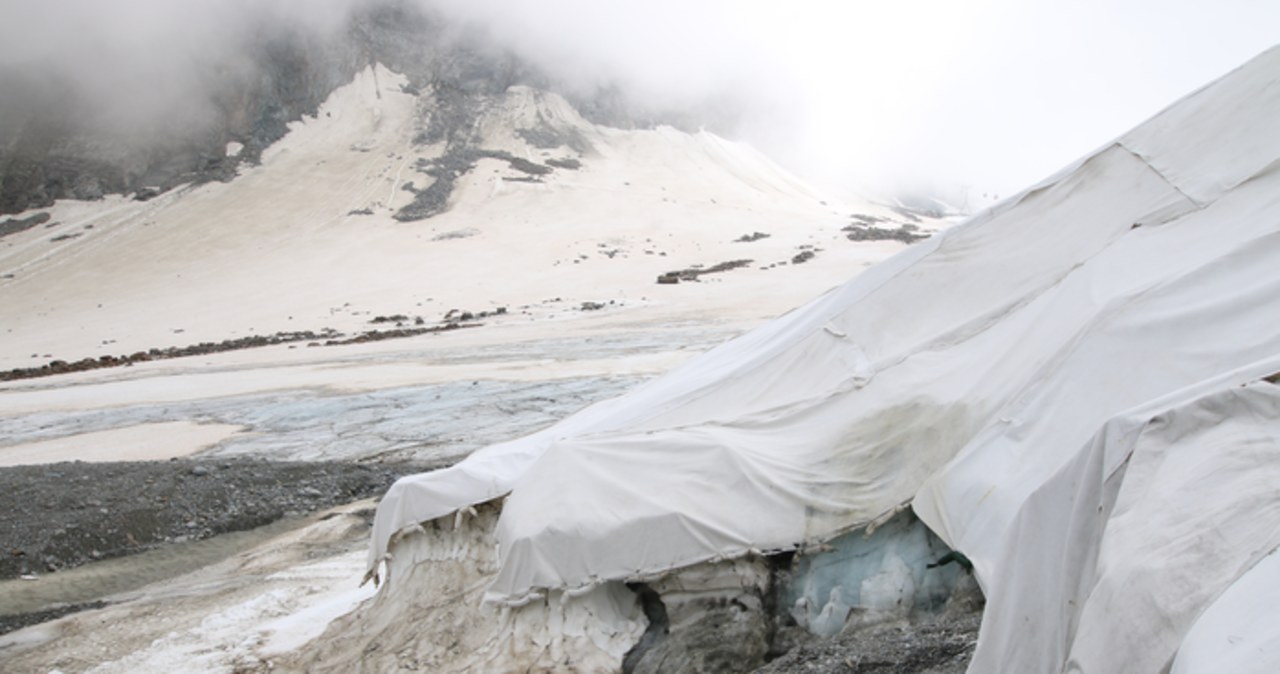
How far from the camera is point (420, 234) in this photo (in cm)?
4825

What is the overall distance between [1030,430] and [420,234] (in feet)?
152

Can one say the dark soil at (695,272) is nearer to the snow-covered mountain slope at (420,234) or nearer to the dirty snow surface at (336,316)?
the dirty snow surface at (336,316)

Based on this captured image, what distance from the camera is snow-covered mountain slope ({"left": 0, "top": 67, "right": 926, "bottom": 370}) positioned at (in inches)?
1332

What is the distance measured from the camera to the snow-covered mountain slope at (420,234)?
33.8 meters

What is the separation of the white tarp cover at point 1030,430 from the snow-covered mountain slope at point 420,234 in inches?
743

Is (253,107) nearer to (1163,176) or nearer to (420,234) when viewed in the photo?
(420,234)

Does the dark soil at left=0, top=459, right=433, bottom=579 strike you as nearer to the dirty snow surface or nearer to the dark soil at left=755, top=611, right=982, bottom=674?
the dirty snow surface

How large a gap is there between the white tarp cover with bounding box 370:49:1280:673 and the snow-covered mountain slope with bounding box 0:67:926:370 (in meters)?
18.9

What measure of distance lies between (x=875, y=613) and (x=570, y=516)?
1.75 meters

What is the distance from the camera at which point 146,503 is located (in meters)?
10.9

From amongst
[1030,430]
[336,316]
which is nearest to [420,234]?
[336,316]

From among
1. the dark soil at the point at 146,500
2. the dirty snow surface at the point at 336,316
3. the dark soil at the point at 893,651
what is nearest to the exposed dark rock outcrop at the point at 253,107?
the dirty snow surface at the point at 336,316

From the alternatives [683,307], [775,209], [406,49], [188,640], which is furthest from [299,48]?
[188,640]

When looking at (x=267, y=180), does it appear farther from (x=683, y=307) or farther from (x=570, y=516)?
(x=570, y=516)
